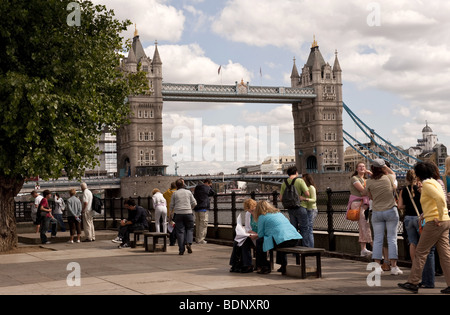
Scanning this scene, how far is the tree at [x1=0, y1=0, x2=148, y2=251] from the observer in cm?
1316

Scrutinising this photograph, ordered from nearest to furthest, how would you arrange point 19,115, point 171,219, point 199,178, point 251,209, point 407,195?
1. point 407,195
2. point 251,209
3. point 19,115
4. point 171,219
5. point 199,178

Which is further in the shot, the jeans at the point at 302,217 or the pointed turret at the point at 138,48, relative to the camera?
the pointed turret at the point at 138,48

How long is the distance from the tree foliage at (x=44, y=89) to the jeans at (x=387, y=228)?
23.8 feet

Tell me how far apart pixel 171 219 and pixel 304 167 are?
10499 cm

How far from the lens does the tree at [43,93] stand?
13164 mm

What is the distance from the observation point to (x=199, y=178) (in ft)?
313

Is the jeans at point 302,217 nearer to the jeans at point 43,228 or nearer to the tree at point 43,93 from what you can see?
the tree at point 43,93

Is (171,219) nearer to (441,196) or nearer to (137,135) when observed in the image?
(441,196)

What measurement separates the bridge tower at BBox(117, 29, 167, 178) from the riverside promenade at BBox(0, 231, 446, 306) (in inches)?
3404

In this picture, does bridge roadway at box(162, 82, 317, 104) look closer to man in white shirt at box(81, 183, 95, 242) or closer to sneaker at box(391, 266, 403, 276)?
man in white shirt at box(81, 183, 95, 242)

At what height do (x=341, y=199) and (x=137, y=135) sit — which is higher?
(x=137, y=135)

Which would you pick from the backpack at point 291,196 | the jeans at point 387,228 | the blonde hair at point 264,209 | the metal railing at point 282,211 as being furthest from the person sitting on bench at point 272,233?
the metal railing at point 282,211

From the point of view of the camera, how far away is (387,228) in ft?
30.2
